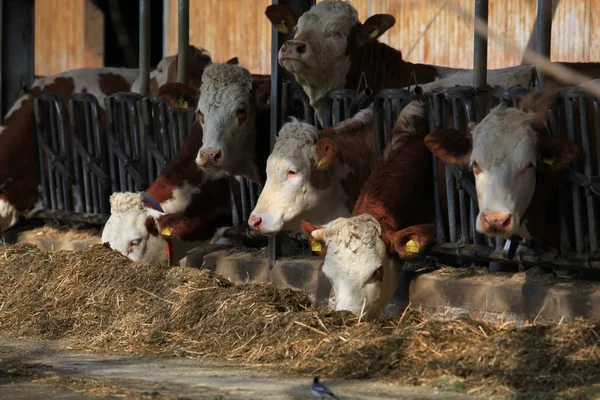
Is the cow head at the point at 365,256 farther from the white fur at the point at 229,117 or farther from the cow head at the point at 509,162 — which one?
the white fur at the point at 229,117

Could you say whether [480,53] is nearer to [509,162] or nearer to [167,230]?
[509,162]

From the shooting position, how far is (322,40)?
10.1m

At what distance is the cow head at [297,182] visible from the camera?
8695mm

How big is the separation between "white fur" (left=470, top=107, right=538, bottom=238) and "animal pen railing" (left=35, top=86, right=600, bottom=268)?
1.24 feet

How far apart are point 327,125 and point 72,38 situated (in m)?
11.6

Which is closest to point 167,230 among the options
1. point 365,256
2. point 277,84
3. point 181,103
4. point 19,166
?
point 181,103

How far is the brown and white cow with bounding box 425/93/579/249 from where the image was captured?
7232 millimetres

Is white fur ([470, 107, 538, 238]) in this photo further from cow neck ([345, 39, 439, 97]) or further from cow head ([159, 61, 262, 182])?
cow neck ([345, 39, 439, 97])

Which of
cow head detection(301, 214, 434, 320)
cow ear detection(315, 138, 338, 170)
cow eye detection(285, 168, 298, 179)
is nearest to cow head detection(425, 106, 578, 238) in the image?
cow head detection(301, 214, 434, 320)

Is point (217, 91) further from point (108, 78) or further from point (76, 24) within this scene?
point (76, 24)

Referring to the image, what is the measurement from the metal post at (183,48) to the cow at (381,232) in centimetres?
309

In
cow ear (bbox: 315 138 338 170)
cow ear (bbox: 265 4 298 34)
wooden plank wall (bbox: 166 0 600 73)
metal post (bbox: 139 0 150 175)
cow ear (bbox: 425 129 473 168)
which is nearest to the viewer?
cow ear (bbox: 425 129 473 168)

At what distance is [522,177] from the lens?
7.36 metres

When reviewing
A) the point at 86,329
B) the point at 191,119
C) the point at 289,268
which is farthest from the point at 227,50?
the point at 86,329
